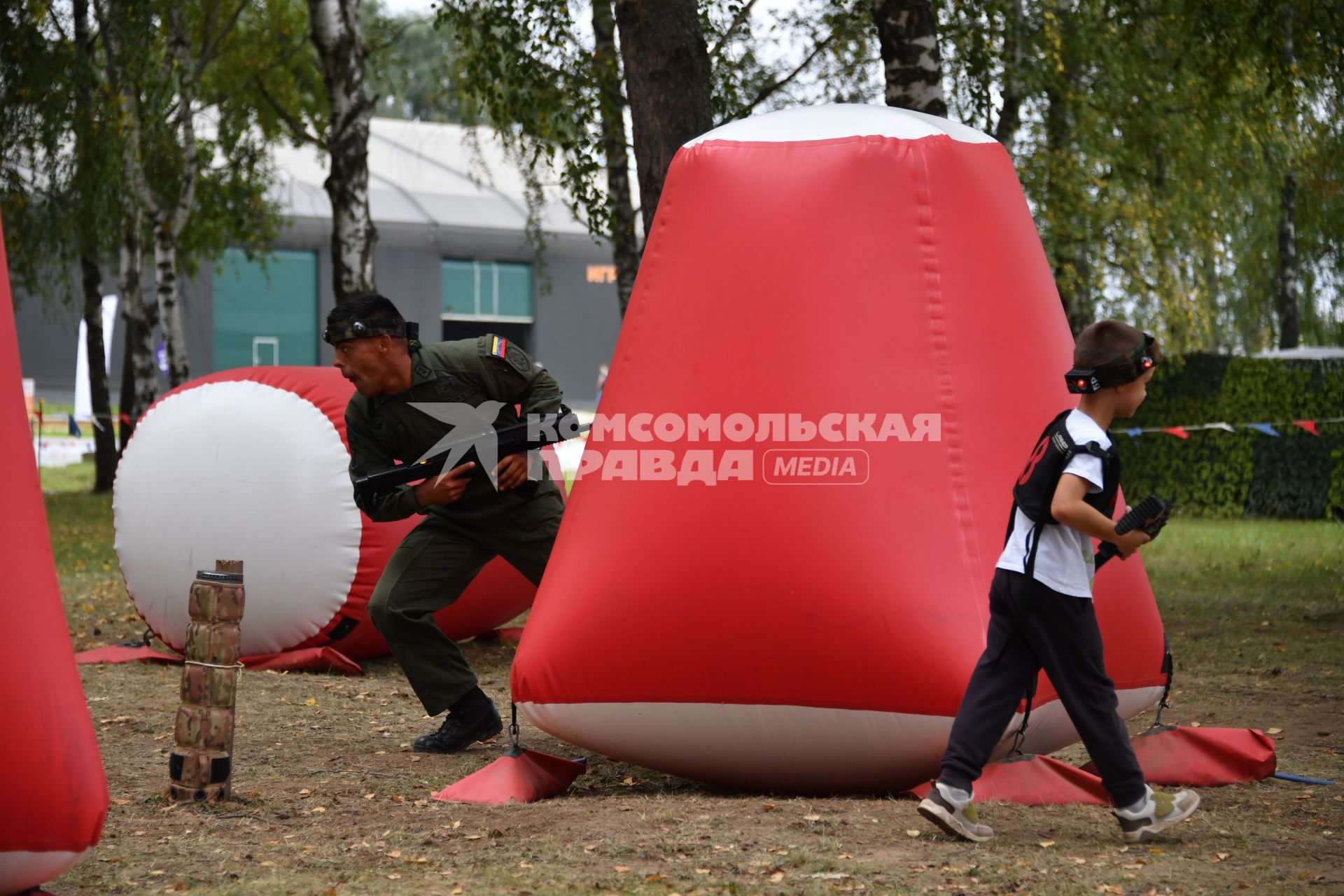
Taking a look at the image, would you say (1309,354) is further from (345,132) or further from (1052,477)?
(1052,477)

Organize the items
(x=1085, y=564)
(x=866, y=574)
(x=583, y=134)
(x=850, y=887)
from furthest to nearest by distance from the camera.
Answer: (x=583, y=134) < (x=866, y=574) < (x=1085, y=564) < (x=850, y=887)

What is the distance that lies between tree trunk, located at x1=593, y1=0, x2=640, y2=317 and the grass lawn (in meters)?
7.00

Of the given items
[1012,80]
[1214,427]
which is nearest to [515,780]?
[1012,80]

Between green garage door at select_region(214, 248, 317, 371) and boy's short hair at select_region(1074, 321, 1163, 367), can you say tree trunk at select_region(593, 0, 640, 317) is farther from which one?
green garage door at select_region(214, 248, 317, 371)

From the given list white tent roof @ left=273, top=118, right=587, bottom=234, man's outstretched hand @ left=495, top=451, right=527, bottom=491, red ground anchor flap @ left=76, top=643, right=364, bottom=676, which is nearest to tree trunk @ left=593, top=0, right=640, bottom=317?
red ground anchor flap @ left=76, top=643, right=364, bottom=676

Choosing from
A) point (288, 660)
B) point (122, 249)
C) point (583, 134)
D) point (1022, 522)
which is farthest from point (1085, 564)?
point (122, 249)

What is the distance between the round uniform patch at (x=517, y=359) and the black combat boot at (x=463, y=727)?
130 cm

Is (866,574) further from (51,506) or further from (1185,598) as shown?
(51,506)

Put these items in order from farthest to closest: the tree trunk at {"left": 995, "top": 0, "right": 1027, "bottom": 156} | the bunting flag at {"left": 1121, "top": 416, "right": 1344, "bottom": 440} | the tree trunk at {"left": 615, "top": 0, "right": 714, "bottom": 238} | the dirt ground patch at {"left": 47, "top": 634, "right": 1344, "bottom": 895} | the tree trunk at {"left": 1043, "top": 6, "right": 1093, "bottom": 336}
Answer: the bunting flag at {"left": 1121, "top": 416, "right": 1344, "bottom": 440}
the tree trunk at {"left": 1043, "top": 6, "right": 1093, "bottom": 336}
the tree trunk at {"left": 995, "top": 0, "right": 1027, "bottom": 156}
the tree trunk at {"left": 615, "top": 0, "right": 714, "bottom": 238}
the dirt ground patch at {"left": 47, "top": 634, "right": 1344, "bottom": 895}

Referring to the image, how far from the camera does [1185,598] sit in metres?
11.0

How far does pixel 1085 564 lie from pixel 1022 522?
8.3 inches

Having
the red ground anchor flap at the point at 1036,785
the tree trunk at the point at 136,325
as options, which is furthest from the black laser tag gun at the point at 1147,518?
the tree trunk at the point at 136,325

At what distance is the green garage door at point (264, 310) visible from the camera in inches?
1331

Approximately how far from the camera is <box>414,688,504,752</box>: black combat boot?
18.8 feet
